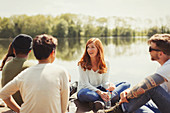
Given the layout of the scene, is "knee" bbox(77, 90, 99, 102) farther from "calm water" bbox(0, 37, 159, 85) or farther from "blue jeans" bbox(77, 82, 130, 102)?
"calm water" bbox(0, 37, 159, 85)

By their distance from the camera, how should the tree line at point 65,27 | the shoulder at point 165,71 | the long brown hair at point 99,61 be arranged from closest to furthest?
1. the shoulder at point 165,71
2. the long brown hair at point 99,61
3. the tree line at point 65,27

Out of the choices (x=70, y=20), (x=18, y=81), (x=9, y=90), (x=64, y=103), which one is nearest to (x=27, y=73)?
(x=18, y=81)

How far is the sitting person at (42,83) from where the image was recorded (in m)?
1.61

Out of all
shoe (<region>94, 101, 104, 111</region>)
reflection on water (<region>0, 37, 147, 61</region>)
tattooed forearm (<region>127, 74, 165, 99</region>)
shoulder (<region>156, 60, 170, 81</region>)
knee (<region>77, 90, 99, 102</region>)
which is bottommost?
reflection on water (<region>0, 37, 147, 61</region>)

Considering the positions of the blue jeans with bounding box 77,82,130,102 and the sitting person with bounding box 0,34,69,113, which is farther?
the blue jeans with bounding box 77,82,130,102

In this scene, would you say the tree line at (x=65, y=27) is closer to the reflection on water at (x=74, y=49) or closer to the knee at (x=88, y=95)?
the reflection on water at (x=74, y=49)

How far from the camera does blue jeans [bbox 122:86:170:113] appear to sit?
2.32 meters

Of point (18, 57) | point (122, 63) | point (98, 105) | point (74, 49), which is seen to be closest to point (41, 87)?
point (18, 57)

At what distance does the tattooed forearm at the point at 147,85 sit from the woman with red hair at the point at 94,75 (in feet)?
3.01

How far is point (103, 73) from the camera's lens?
353 centimetres

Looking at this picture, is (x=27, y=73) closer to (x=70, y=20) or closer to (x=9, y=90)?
(x=9, y=90)

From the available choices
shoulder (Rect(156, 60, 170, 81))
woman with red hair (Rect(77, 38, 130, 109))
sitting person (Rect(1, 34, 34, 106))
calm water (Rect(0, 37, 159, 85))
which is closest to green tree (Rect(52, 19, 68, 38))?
calm water (Rect(0, 37, 159, 85))

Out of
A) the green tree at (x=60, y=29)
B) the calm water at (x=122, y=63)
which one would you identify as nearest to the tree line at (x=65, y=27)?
the green tree at (x=60, y=29)

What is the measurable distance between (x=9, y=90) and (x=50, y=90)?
1.32ft
